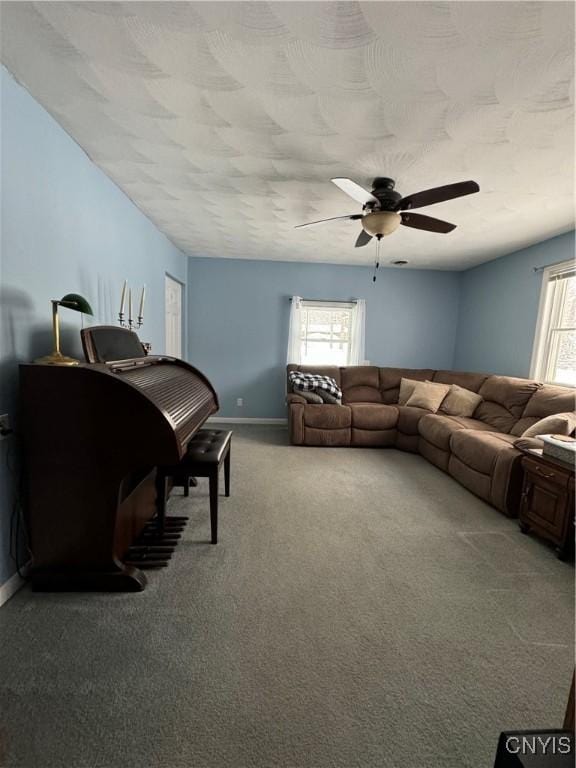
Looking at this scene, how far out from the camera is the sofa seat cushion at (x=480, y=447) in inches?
105

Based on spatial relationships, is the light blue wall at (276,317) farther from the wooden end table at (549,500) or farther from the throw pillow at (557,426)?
the wooden end table at (549,500)

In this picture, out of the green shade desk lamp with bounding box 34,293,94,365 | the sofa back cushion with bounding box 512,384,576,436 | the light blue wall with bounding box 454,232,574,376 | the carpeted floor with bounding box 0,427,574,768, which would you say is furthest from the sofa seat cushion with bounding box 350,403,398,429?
the green shade desk lamp with bounding box 34,293,94,365

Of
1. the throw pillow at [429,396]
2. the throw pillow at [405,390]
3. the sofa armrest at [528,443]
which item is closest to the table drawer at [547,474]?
the sofa armrest at [528,443]

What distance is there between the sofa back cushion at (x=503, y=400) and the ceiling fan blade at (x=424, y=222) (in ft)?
6.44

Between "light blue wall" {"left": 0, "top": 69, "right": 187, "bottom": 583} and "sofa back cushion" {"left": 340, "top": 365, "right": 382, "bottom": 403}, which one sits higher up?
"light blue wall" {"left": 0, "top": 69, "right": 187, "bottom": 583}

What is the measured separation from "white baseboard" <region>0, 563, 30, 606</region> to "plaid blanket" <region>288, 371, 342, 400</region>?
Result: 10.2ft

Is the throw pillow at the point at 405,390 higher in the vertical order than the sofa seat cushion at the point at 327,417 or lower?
higher

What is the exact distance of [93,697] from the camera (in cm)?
115

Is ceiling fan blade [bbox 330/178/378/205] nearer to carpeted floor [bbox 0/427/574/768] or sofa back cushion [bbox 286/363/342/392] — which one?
carpeted floor [bbox 0/427/574/768]

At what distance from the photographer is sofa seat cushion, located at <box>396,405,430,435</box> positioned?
12.9 feet

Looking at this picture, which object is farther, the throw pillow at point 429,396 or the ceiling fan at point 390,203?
the throw pillow at point 429,396

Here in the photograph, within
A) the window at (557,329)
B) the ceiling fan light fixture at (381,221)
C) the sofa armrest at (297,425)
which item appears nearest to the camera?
the ceiling fan light fixture at (381,221)

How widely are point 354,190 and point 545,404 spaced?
261 centimetres

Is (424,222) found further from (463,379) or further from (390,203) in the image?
(463,379)
